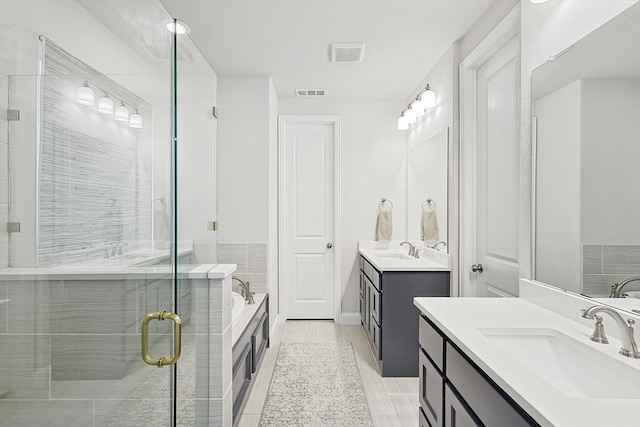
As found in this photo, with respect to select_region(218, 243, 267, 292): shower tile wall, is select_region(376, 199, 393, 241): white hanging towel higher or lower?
higher

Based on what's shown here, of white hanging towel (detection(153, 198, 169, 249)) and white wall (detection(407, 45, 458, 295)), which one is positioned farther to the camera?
white wall (detection(407, 45, 458, 295))

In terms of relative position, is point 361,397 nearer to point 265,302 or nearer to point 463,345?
point 265,302

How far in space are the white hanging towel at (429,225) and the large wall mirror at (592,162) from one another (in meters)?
1.59

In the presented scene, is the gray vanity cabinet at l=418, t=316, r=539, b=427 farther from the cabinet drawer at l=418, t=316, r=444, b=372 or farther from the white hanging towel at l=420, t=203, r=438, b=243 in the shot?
the white hanging towel at l=420, t=203, r=438, b=243

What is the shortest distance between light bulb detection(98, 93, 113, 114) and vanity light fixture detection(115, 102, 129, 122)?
0.09ft

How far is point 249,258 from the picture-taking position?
3545 millimetres

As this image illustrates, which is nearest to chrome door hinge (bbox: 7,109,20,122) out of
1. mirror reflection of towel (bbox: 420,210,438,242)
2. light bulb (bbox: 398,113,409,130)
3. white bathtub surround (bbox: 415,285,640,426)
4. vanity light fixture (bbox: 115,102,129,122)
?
vanity light fixture (bbox: 115,102,129,122)

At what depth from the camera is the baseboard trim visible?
4314mm

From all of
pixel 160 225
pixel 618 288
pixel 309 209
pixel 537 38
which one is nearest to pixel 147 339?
pixel 160 225

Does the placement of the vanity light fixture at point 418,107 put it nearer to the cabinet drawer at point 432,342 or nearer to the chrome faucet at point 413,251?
the chrome faucet at point 413,251

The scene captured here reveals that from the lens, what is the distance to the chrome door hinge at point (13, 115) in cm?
68

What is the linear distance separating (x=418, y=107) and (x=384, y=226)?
1.35 meters

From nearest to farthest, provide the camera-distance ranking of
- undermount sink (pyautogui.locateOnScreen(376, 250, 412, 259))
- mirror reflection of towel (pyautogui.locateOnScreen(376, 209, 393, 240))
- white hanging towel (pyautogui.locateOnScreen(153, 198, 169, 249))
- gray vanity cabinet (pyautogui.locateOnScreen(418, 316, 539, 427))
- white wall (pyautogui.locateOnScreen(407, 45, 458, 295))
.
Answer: gray vanity cabinet (pyautogui.locateOnScreen(418, 316, 539, 427)) < white hanging towel (pyautogui.locateOnScreen(153, 198, 169, 249)) < white wall (pyautogui.locateOnScreen(407, 45, 458, 295)) < undermount sink (pyautogui.locateOnScreen(376, 250, 412, 259)) < mirror reflection of towel (pyautogui.locateOnScreen(376, 209, 393, 240))

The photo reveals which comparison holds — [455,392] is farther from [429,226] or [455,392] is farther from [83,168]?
[429,226]
